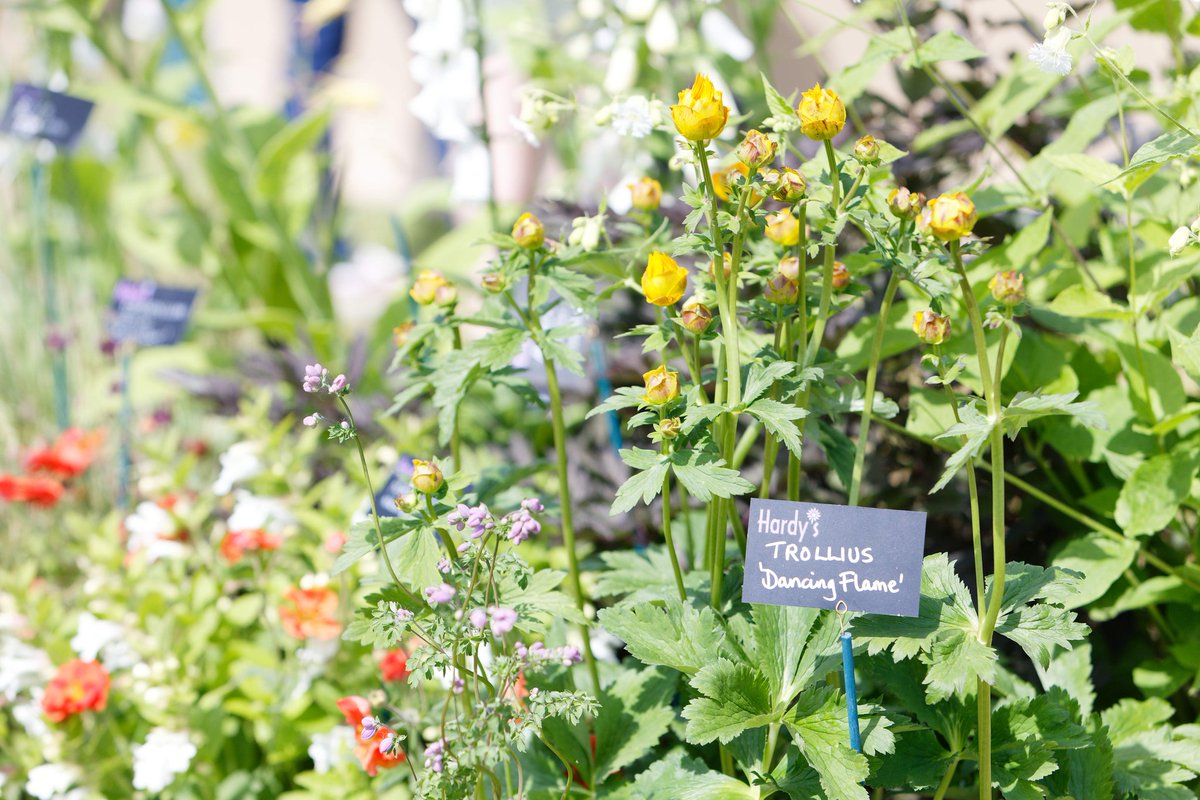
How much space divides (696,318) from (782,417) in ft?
0.34

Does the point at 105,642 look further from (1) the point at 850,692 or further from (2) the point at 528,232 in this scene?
(1) the point at 850,692

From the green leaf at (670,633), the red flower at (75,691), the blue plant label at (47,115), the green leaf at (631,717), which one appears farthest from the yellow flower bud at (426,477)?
the blue plant label at (47,115)

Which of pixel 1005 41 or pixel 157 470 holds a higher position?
pixel 1005 41

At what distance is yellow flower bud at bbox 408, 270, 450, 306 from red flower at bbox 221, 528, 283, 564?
21.6 inches

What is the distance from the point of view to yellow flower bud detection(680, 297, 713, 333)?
81 centimetres

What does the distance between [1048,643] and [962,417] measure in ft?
0.58

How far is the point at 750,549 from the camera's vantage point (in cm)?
81

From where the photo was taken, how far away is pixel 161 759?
47.9 inches

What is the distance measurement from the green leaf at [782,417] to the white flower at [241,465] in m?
0.90

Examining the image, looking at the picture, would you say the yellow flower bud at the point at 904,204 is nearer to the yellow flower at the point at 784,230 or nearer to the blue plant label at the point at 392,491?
the yellow flower at the point at 784,230

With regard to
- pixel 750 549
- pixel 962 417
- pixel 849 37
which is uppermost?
pixel 849 37

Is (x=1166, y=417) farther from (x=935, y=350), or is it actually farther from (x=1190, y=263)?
(x=935, y=350)

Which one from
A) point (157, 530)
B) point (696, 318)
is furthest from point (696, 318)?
point (157, 530)

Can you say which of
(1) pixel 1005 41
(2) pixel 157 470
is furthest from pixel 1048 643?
(1) pixel 1005 41
